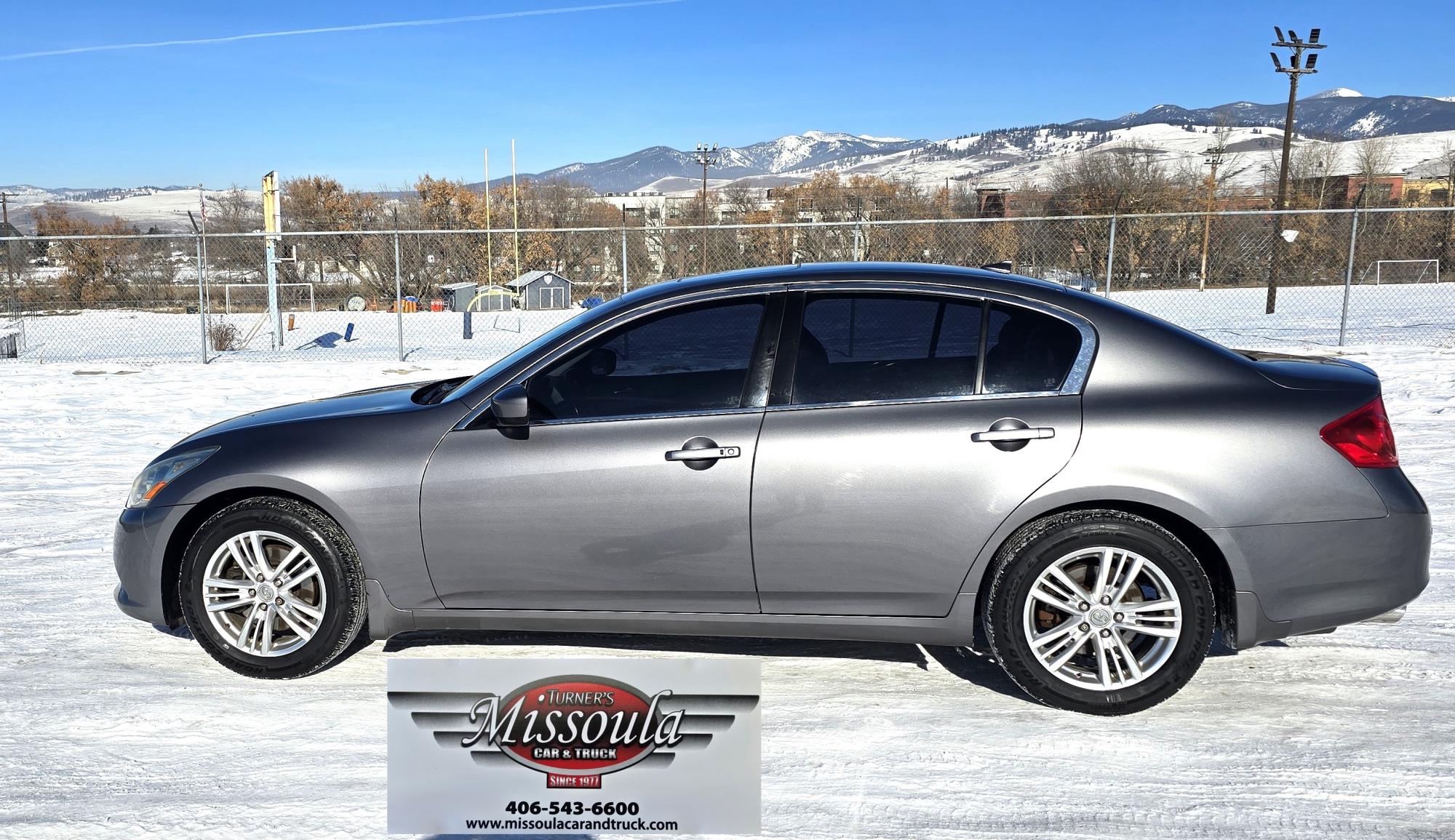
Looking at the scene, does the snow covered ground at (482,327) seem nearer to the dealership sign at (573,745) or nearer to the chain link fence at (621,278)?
the chain link fence at (621,278)

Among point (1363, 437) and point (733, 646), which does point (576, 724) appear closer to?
point (733, 646)

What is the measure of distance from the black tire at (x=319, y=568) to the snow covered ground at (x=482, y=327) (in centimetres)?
1239

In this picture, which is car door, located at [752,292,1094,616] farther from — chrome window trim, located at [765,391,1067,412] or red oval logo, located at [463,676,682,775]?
red oval logo, located at [463,676,682,775]

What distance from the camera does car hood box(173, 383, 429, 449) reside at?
4.23 m

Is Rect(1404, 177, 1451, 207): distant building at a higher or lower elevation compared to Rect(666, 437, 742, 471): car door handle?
higher

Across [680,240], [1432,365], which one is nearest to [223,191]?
[680,240]

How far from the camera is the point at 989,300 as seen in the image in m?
3.95

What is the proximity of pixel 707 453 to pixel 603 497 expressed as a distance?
418 millimetres

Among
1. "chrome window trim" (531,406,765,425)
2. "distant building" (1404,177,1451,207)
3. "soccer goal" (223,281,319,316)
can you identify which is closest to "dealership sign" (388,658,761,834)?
"chrome window trim" (531,406,765,425)

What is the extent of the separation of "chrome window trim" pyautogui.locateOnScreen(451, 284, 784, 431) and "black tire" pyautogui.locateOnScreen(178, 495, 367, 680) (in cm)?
66

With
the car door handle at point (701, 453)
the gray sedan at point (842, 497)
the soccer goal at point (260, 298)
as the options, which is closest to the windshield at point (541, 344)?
the gray sedan at point (842, 497)

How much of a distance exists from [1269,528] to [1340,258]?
141ft

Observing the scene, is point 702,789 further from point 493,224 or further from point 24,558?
point 493,224

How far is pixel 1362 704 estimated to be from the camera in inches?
153
